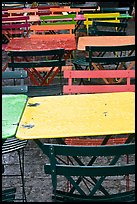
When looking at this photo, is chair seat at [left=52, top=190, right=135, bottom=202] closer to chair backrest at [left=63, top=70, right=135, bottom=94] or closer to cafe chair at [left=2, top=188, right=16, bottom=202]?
cafe chair at [left=2, top=188, right=16, bottom=202]

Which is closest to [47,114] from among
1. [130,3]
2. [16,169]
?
[16,169]

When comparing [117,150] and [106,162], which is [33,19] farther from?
[117,150]

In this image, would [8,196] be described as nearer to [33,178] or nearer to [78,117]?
[78,117]

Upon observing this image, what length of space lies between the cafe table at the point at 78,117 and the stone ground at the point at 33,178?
0.85m

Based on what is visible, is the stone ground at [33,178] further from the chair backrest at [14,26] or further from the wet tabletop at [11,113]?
the chair backrest at [14,26]

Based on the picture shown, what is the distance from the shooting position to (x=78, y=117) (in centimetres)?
337

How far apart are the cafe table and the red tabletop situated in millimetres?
2463

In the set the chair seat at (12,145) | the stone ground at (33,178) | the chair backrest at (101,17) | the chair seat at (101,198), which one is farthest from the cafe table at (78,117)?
the chair backrest at (101,17)

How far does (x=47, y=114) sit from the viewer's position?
3473mm

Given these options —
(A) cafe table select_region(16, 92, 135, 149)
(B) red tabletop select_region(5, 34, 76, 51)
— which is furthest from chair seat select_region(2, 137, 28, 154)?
(B) red tabletop select_region(5, 34, 76, 51)

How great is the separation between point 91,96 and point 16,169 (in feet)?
4.22

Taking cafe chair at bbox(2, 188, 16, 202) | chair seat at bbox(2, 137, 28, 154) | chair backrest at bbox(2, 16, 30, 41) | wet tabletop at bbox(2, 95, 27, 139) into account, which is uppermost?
chair backrest at bbox(2, 16, 30, 41)

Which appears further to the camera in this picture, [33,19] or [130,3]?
[130,3]

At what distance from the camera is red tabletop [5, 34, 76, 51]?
6.31 m
